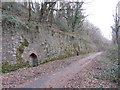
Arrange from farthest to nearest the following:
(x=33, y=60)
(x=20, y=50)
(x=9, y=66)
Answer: (x=33, y=60) → (x=20, y=50) → (x=9, y=66)

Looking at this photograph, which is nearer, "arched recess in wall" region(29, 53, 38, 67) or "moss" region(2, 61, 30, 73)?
"moss" region(2, 61, 30, 73)

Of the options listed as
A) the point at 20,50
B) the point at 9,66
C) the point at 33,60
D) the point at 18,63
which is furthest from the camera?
the point at 33,60

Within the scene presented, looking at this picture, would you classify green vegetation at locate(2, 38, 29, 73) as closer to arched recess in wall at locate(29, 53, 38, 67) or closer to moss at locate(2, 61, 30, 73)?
moss at locate(2, 61, 30, 73)

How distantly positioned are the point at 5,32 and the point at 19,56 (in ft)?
6.87

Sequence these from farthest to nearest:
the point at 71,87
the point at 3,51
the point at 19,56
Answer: the point at 19,56 → the point at 3,51 → the point at 71,87

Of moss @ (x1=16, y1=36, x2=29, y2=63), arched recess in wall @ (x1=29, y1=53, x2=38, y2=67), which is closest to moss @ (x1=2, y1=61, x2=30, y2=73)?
moss @ (x1=16, y1=36, x2=29, y2=63)

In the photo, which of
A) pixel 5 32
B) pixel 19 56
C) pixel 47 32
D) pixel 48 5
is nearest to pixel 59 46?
pixel 47 32

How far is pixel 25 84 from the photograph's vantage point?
6.32m

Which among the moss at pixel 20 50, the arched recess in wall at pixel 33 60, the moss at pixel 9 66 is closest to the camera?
the moss at pixel 9 66

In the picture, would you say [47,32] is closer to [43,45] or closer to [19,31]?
[43,45]

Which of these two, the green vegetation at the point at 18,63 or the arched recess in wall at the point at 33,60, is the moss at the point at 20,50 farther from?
the arched recess in wall at the point at 33,60

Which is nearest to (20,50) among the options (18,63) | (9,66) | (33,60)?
(18,63)

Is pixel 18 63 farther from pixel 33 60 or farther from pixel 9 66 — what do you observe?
pixel 33 60

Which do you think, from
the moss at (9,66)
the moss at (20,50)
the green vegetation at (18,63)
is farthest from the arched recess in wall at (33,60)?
the moss at (9,66)
